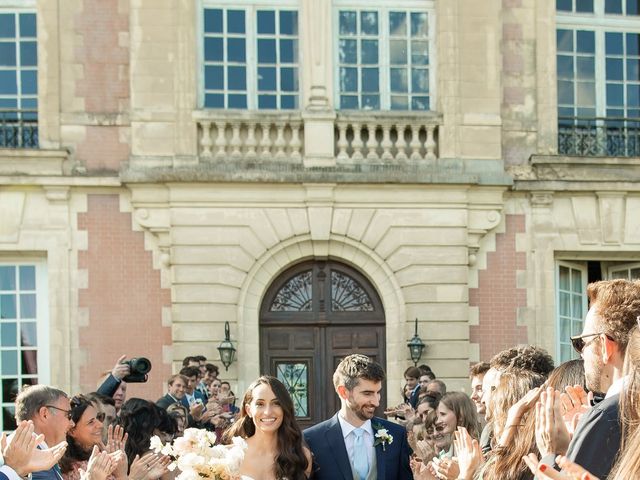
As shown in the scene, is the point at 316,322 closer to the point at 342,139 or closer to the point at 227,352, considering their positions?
the point at 227,352

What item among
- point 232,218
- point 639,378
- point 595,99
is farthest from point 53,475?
point 595,99

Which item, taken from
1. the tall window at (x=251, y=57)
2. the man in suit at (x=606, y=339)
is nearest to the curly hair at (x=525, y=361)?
the man in suit at (x=606, y=339)

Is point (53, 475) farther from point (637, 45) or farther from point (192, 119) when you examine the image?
point (637, 45)

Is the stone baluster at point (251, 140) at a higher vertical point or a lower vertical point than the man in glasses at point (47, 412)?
higher

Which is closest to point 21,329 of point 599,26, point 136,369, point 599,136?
point 136,369

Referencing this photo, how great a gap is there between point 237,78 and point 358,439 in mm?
10480

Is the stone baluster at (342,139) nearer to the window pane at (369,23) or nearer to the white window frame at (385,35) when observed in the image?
the white window frame at (385,35)

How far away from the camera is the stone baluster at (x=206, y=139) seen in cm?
1705

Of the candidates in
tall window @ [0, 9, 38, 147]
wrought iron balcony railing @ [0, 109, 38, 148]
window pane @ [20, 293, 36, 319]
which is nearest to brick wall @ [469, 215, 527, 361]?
window pane @ [20, 293, 36, 319]

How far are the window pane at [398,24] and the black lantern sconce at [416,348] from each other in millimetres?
4094

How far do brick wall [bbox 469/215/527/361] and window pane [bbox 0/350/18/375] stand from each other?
19.8ft

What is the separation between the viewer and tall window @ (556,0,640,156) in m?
18.0

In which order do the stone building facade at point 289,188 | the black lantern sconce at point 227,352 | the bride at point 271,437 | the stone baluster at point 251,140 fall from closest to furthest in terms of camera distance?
the bride at point 271,437
the black lantern sconce at point 227,352
the stone building facade at point 289,188
the stone baluster at point 251,140

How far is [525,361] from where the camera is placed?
726 centimetres
